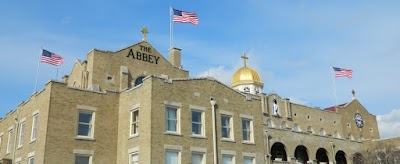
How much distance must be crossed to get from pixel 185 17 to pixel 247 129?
1159 cm

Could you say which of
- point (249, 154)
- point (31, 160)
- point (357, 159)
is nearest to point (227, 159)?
point (249, 154)

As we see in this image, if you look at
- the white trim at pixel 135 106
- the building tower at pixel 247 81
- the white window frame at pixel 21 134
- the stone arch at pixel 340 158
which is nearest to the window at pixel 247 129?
the white trim at pixel 135 106

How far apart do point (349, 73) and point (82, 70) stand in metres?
33.1

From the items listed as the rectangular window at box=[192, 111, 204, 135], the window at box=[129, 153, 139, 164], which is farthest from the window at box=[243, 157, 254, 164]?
the window at box=[129, 153, 139, 164]

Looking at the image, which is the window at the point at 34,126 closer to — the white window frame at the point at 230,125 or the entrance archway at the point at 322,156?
the white window frame at the point at 230,125

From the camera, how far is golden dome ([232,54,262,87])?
6288cm

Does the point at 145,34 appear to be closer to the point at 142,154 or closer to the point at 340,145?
the point at 142,154

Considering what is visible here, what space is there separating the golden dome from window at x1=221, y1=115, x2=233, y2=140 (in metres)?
28.5

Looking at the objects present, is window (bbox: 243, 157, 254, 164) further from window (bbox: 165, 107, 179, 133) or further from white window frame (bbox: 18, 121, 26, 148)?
white window frame (bbox: 18, 121, 26, 148)

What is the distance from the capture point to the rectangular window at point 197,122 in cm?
3247

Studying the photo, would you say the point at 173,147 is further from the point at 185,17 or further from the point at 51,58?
the point at 185,17

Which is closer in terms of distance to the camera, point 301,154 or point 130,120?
point 130,120

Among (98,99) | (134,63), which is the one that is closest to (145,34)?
(134,63)

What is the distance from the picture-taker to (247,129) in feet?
117
